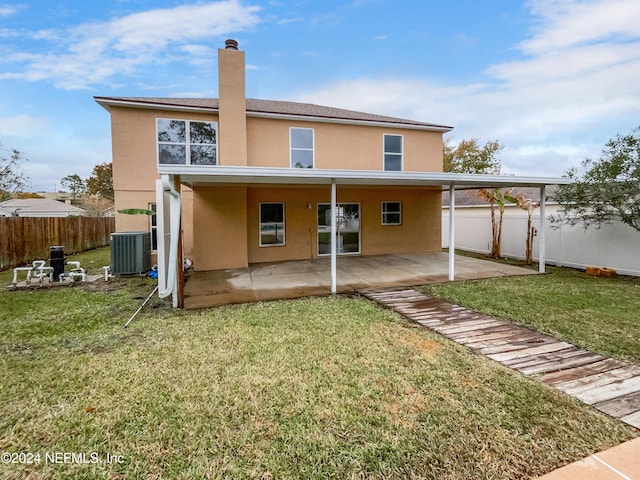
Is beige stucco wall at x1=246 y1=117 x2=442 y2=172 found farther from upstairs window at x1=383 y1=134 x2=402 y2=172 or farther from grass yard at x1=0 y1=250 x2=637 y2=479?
grass yard at x1=0 y1=250 x2=637 y2=479

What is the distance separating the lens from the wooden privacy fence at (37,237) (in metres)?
10.9

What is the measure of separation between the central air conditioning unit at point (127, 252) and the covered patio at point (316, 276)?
71.8 inches

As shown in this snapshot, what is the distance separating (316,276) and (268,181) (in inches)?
123

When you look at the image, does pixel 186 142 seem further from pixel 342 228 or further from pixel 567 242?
pixel 567 242

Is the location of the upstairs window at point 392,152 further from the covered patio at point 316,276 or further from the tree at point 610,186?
the tree at point 610,186

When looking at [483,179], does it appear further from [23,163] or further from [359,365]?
[23,163]

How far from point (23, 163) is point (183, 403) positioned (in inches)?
895

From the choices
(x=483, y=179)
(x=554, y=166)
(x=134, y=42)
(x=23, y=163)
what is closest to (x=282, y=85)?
(x=134, y=42)

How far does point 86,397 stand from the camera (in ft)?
11.0

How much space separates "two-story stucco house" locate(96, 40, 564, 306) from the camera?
10.4m

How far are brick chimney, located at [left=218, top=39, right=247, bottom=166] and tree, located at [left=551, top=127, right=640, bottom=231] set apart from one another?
1020cm

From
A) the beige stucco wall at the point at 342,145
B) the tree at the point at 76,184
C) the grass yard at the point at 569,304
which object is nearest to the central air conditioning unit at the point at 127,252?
the beige stucco wall at the point at 342,145

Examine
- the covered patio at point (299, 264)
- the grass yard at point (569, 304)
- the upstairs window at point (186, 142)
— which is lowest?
the grass yard at point (569, 304)

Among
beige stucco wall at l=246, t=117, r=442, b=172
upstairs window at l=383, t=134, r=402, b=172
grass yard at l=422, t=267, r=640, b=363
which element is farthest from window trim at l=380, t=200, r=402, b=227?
grass yard at l=422, t=267, r=640, b=363
